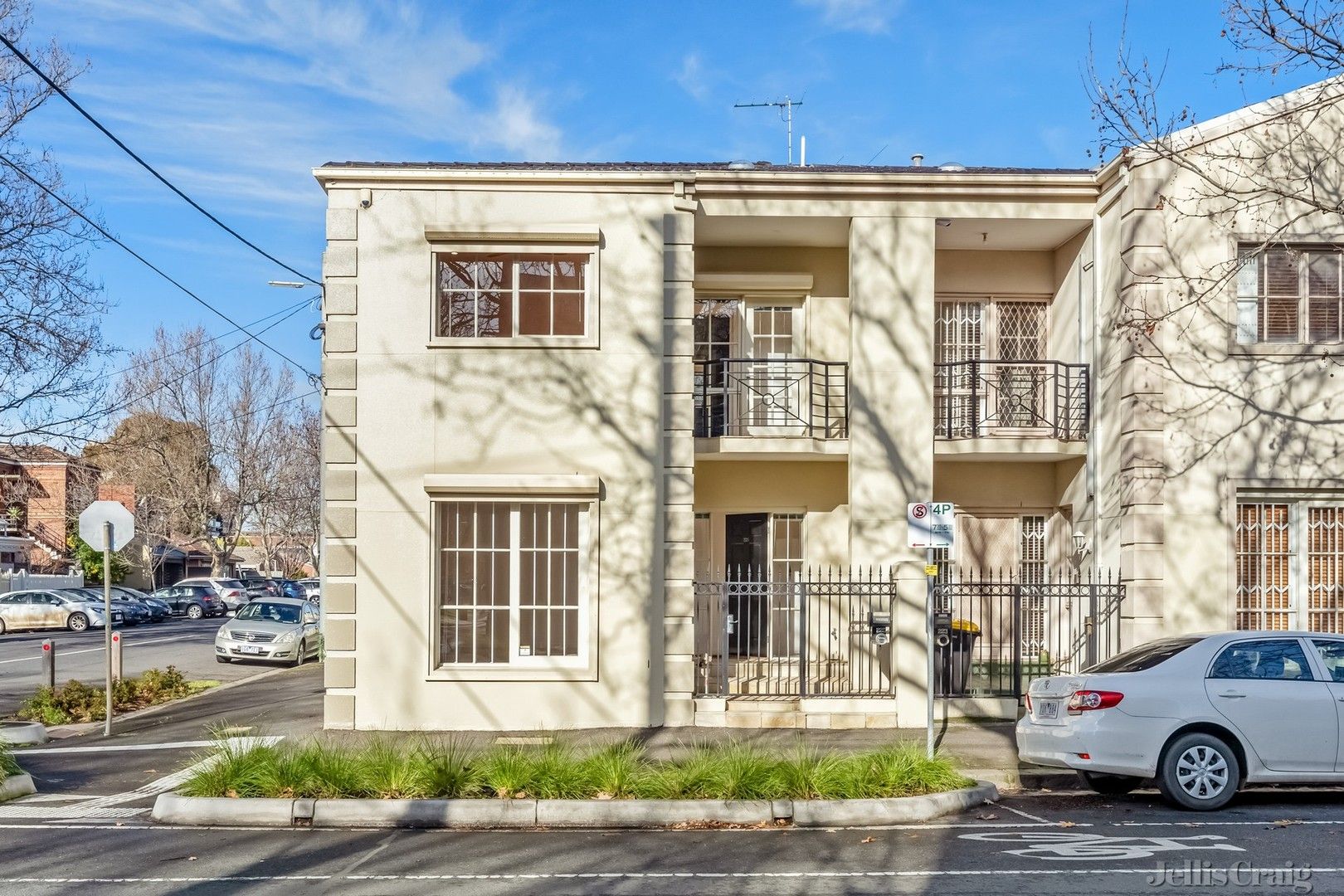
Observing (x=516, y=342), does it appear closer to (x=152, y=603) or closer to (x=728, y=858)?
(x=728, y=858)

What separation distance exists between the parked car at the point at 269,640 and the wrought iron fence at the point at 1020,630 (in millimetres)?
15023

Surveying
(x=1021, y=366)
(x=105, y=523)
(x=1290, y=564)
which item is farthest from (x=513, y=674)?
(x=1290, y=564)

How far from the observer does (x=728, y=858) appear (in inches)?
326

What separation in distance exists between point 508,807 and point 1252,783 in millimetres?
6344

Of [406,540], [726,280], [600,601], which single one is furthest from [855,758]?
[726,280]

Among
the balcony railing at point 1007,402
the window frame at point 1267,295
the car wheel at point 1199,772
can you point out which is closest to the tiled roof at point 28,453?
the balcony railing at point 1007,402

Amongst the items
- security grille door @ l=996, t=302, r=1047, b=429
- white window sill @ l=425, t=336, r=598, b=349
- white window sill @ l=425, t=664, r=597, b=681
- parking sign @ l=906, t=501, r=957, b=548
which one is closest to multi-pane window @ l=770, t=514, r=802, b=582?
security grille door @ l=996, t=302, r=1047, b=429

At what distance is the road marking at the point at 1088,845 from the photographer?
8164 mm

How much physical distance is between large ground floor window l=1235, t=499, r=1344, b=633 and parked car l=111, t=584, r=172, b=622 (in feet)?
130

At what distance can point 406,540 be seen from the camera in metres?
14.2

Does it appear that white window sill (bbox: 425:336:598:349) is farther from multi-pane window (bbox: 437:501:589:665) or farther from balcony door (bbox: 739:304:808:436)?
balcony door (bbox: 739:304:808:436)

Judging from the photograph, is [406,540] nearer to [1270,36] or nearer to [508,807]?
[508,807]

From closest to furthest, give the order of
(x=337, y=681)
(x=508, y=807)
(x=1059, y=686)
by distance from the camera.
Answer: (x=508, y=807), (x=1059, y=686), (x=337, y=681)

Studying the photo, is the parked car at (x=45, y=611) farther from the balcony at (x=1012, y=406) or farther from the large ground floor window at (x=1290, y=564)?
the large ground floor window at (x=1290, y=564)
